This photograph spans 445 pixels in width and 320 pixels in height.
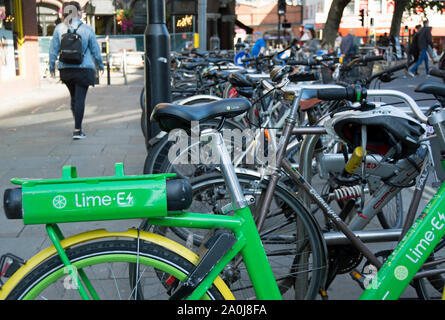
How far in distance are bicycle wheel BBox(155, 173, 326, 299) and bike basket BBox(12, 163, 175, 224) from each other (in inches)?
31.2

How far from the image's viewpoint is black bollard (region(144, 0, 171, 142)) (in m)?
5.28

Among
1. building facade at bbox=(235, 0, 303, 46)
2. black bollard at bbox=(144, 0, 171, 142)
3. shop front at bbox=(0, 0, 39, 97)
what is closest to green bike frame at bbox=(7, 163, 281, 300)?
black bollard at bbox=(144, 0, 171, 142)

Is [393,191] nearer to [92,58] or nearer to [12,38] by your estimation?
[92,58]

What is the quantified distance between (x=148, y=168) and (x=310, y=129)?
1729 millimetres

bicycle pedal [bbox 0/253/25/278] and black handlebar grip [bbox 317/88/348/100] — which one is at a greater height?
black handlebar grip [bbox 317/88/348/100]

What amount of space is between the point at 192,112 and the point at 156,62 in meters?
3.40

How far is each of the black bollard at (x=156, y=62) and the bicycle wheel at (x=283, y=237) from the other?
2.67m

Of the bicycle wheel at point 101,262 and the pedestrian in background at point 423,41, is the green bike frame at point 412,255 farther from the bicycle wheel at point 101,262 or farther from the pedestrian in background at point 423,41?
the pedestrian in background at point 423,41

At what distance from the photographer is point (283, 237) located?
2.87 m

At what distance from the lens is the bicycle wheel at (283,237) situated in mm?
2594

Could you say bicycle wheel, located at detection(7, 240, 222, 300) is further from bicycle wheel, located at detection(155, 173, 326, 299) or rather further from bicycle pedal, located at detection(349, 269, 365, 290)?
bicycle pedal, located at detection(349, 269, 365, 290)

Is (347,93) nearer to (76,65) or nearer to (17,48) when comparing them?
(76,65)

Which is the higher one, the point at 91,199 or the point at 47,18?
the point at 47,18

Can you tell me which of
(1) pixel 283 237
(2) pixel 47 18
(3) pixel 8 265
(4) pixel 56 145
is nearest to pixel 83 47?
(4) pixel 56 145
